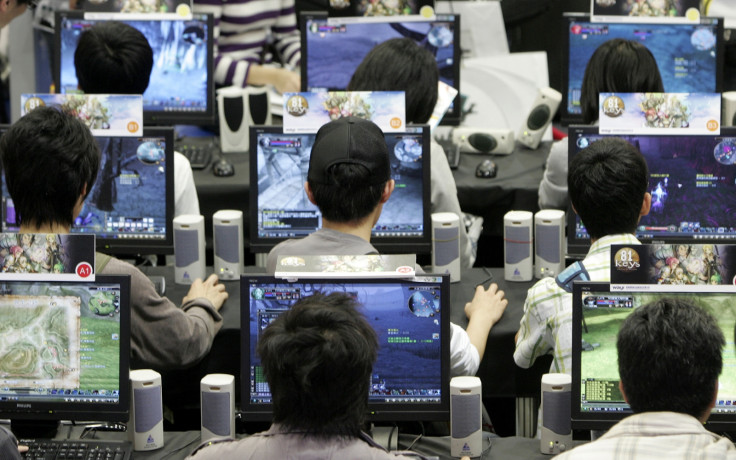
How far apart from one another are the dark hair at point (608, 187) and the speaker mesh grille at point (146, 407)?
4.28 feet

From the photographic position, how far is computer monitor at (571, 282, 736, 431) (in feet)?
9.86

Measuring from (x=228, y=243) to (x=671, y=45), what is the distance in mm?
2410

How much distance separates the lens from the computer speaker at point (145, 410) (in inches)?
124

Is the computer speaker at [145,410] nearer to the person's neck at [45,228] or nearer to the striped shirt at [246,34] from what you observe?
the person's neck at [45,228]

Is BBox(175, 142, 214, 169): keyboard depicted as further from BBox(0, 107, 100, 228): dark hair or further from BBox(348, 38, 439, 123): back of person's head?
BBox(0, 107, 100, 228): dark hair

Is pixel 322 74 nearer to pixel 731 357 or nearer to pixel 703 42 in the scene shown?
pixel 703 42

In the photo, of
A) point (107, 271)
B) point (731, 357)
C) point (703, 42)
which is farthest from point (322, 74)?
point (731, 357)

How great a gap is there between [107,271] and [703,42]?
10.7ft

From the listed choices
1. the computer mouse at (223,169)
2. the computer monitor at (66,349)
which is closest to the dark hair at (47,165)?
the computer monitor at (66,349)

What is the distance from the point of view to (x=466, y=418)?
3.12 meters

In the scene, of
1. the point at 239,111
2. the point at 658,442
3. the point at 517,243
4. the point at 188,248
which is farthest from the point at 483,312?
the point at 239,111

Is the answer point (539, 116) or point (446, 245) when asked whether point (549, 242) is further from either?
point (539, 116)

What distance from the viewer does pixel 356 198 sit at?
11.1 feet

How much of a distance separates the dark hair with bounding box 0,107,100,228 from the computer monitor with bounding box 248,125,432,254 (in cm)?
87
